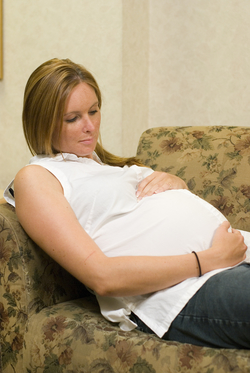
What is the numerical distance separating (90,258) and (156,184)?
17.7 inches

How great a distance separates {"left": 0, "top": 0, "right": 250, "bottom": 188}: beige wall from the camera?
8.33ft

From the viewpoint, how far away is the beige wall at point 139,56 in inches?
100.0

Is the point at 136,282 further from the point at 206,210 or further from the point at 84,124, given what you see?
the point at 84,124

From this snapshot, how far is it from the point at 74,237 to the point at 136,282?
203 millimetres

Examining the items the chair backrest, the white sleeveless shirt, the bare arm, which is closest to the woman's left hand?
the white sleeveless shirt

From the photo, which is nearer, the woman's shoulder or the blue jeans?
the blue jeans

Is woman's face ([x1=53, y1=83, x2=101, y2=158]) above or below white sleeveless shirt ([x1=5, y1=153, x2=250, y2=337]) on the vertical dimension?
above

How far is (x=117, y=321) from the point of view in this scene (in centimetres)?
117

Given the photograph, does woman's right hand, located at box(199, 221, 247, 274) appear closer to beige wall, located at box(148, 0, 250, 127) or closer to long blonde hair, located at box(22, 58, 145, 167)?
long blonde hair, located at box(22, 58, 145, 167)

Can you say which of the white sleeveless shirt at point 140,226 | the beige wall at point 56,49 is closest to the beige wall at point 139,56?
the beige wall at point 56,49

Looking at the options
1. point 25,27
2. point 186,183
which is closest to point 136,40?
point 25,27

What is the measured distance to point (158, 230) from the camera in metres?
1.21

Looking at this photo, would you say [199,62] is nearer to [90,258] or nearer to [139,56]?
[139,56]

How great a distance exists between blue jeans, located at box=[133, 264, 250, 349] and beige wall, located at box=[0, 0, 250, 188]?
5.27 feet
